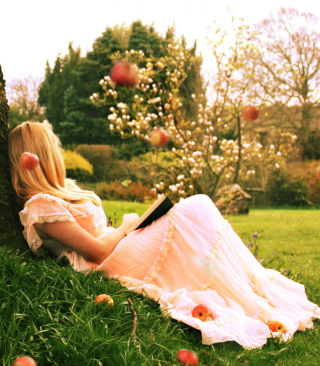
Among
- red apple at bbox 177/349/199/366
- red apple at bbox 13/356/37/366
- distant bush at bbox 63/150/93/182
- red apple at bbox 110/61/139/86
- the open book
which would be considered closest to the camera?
red apple at bbox 13/356/37/366

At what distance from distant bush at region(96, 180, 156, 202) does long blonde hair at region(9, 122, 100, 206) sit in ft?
29.2

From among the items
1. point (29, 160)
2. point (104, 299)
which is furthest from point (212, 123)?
point (104, 299)

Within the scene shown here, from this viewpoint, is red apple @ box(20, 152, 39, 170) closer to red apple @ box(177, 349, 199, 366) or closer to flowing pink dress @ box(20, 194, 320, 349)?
flowing pink dress @ box(20, 194, 320, 349)

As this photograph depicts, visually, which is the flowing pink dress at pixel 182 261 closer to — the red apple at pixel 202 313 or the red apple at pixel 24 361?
the red apple at pixel 202 313

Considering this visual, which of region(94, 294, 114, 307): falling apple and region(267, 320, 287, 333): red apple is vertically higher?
region(94, 294, 114, 307): falling apple

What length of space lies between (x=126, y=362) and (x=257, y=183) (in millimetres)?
13927

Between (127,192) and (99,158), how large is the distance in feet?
14.1

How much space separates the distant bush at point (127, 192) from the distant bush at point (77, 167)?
1.82 meters

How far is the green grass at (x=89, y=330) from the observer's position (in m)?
1.63

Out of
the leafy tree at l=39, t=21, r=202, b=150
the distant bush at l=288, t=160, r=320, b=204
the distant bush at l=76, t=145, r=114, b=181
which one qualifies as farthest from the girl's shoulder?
the distant bush at l=288, t=160, r=320, b=204

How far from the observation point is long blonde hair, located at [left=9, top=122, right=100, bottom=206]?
94.1 inches

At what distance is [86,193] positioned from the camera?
8.37 feet

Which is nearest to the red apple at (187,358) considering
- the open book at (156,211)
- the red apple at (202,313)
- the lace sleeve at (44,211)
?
the red apple at (202,313)

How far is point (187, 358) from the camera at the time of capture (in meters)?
1.73
